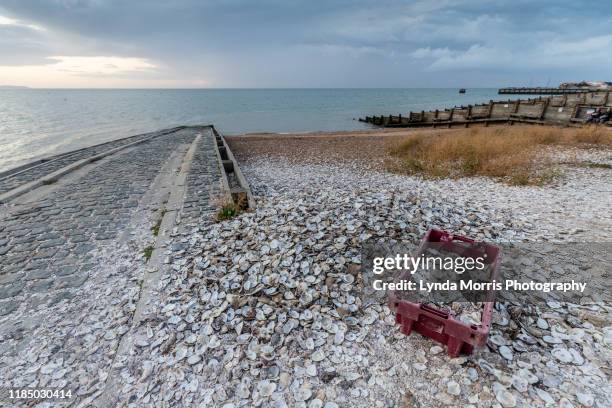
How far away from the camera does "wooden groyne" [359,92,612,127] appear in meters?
21.8

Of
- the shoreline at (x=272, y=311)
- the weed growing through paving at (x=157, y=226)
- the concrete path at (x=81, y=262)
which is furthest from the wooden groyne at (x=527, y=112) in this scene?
the weed growing through paving at (x=157, y=226)

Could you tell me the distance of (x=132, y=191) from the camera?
9.52 m

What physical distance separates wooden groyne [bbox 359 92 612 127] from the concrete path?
26.3 meters

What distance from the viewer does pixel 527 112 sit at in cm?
2480

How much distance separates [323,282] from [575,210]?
677 cm

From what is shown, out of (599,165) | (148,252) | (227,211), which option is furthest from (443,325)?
(599,165)

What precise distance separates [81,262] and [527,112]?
31.6 meters

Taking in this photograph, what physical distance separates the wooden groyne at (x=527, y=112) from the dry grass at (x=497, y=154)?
728 centimetres

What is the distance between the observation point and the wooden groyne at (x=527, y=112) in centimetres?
2175

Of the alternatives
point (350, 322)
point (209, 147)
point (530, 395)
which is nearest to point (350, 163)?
point (209, 147)

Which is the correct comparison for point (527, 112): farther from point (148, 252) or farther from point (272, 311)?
point (148, 252)

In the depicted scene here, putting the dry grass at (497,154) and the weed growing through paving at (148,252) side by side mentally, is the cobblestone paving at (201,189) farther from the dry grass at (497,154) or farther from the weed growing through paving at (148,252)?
the dry grass at (497,154)

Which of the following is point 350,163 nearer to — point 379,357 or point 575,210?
point 575,210

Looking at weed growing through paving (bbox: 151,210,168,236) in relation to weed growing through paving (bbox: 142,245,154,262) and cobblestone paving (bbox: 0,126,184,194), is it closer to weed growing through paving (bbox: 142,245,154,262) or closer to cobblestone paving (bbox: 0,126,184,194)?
weed growing through paving (bbox: 142,245,154,262)
